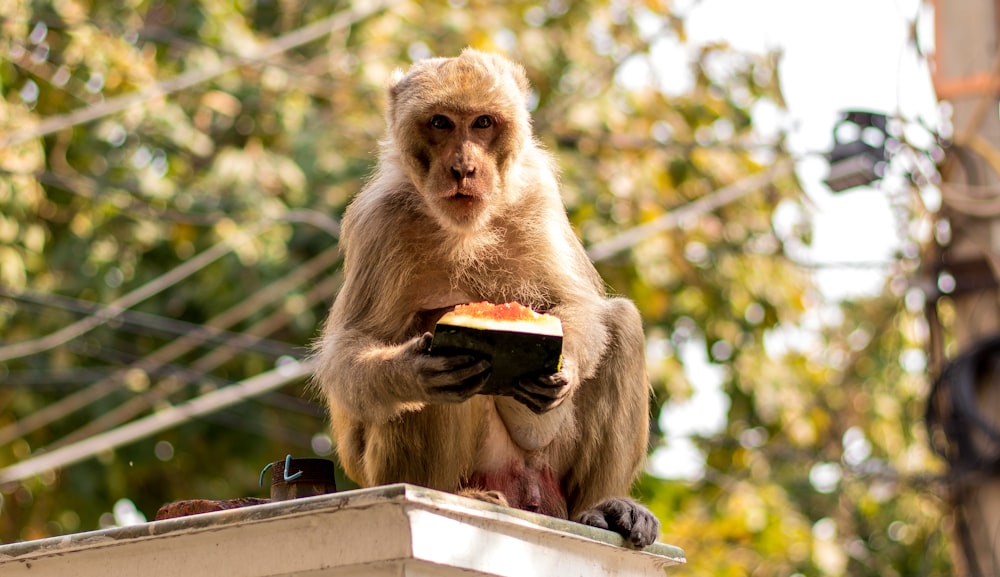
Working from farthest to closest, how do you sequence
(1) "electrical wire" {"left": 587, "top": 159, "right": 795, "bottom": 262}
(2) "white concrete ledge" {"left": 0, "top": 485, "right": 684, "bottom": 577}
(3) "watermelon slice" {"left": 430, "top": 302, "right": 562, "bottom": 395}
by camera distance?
(1) "electrical wire" {"left": 587, "top": 159, "right": 795, "bottom": 262}, (3) "watermelon slice" {"left": 430, "top": 302, "right": 562, "bottom": 395}, (2) "white concrete ledge" {"left": 0, "top": 485, "right": 684, "bottom": 577}

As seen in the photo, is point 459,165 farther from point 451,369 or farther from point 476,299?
point 451,369

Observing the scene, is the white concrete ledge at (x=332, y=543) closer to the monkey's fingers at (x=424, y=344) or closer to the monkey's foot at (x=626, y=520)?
the monkey's foot at (x=626, y=520)

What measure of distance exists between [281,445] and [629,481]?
20.0 feet

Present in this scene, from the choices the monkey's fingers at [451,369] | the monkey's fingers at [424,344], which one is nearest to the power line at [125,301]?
the monkey's fingers at [424,344]

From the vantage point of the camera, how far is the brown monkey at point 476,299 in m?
4.19

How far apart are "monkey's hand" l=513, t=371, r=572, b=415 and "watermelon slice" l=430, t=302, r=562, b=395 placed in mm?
72

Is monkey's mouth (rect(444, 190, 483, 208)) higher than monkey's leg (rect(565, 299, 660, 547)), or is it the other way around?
monkey's mouth (rect(444, 190, 483, 208))

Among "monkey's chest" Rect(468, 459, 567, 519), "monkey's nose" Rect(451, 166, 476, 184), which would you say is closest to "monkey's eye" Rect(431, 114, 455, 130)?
"monkey's nose" Rect(451, 166, 476, 184)

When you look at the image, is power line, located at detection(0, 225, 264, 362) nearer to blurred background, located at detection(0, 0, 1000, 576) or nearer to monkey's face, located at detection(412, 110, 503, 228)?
blurred background, located at detection(0, 0, 1000, 576)

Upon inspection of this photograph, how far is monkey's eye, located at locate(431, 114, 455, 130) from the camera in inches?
167

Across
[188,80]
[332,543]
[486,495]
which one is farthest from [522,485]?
[188,80]

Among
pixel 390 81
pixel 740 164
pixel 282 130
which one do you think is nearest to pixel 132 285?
pixel 282 130

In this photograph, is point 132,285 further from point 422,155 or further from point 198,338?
point 422,155

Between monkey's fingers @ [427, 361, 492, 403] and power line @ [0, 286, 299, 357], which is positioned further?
power line @ [0, 286, 299, 357]
